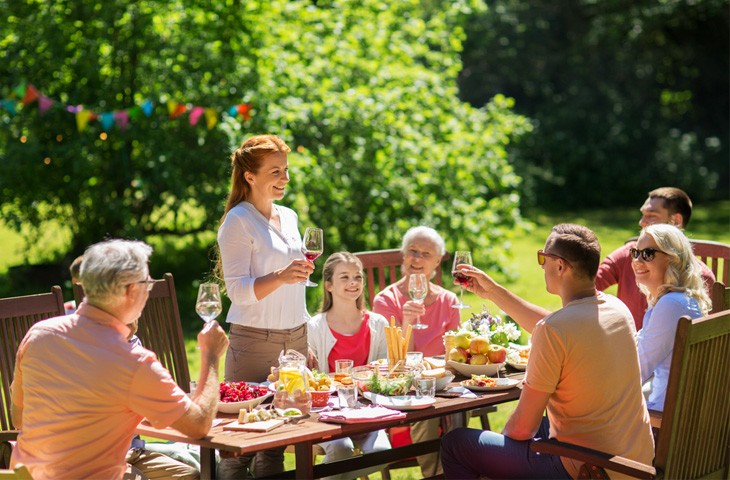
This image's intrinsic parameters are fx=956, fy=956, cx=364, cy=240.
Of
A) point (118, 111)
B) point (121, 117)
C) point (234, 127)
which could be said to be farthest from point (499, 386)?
point (118, 111)

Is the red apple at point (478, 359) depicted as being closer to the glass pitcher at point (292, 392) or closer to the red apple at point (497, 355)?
the red apple at point (497, 355)

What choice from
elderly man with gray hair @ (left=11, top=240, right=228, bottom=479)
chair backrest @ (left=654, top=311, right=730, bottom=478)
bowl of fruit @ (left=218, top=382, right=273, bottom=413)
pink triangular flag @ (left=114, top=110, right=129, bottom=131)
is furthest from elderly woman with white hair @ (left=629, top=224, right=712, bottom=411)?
pink triangular flag @ (left=114, top=110, right=129, bottom=131)

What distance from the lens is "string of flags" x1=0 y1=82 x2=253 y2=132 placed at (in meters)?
9.48

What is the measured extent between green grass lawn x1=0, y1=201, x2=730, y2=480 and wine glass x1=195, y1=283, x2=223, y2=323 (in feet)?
7.52

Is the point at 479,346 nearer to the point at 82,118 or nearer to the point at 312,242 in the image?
the point at 312,242

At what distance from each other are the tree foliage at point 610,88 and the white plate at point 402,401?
14432 mm

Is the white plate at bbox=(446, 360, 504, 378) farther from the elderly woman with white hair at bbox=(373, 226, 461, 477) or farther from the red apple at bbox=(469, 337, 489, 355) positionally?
the elderly woman with white hair at bbox=(373, 226, 461, 477)

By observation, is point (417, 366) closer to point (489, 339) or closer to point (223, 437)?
point (489, 339)

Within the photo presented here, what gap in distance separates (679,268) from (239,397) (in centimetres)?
217

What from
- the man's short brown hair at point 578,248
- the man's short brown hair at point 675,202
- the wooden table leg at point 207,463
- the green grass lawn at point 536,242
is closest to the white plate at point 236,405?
the wooden table leg at point 207,463

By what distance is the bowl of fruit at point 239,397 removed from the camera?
395cm

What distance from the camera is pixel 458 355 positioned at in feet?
15.2

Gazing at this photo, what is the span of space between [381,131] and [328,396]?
656 cm

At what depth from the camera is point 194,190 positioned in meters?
10.0
